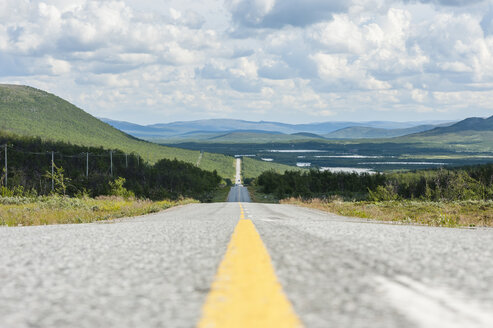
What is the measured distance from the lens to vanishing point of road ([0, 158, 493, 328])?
84.0 inches

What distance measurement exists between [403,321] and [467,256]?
2034 mm

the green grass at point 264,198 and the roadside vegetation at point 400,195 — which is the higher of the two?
the roadside vegetation at point 400,195

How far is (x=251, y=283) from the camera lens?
2742 mm

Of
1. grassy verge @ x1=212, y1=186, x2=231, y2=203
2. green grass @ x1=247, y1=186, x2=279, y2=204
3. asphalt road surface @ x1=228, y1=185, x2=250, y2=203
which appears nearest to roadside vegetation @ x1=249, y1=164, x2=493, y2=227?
green grass @ x1=247, y1=186, x2=279, y2=204

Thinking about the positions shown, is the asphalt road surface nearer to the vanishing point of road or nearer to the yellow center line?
the vanishing point of road

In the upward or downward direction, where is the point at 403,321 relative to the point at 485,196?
upward

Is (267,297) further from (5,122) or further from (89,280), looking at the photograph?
(5,122)

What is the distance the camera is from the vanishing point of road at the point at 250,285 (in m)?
2.13

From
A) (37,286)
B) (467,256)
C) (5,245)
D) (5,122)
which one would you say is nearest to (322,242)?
(467,256)

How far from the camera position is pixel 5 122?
564 feet

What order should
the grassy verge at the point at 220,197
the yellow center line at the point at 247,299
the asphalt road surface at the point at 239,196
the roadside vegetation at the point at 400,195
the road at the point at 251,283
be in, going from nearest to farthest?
the yellow center line at the point at 247,299, the road at the point at 251,283, the roadside vegetation at the point at 400,195, the asphalt road surface at the point at 239,196, the grassy verge at the point at 220,197

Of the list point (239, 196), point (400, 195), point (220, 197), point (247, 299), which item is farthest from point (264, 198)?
point (247, 299)

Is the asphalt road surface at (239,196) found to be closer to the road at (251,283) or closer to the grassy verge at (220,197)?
the grassy verge at (220,197)

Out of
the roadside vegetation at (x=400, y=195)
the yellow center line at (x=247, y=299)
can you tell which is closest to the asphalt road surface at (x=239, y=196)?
the roadside vegetation at (x=400, y=195)
